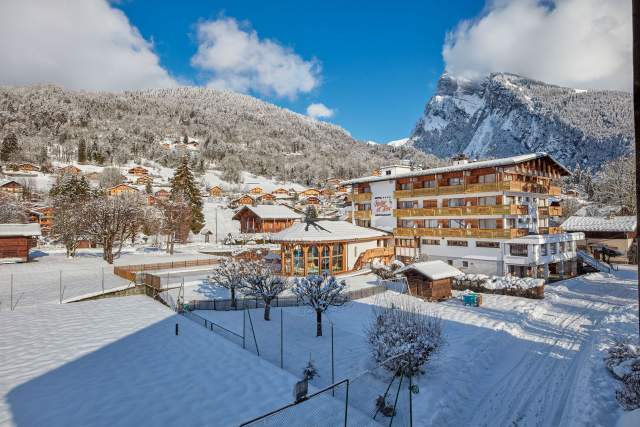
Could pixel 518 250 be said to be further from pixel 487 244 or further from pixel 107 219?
pixel 107 219

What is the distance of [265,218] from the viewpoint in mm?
68125

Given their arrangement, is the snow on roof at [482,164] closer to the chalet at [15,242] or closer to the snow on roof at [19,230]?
the snow on roof at [19,230]

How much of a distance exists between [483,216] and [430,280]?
1239cm

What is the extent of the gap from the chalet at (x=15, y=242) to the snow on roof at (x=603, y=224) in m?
67.4

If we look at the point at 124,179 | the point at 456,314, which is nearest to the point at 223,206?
the point at 124,179

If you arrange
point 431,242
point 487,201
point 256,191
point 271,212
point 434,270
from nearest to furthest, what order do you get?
1. point 434,270
2. point 487,201
3. point 431,242
4. point 271,212
5. point 256,191

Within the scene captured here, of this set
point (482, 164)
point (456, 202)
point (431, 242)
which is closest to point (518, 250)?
point (456, 202)

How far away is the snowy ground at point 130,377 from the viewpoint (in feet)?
34.4

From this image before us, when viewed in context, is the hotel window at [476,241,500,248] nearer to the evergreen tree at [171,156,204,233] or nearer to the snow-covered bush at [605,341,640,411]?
the snow-covered bush at [605,341,640,411]

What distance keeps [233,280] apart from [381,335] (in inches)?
484

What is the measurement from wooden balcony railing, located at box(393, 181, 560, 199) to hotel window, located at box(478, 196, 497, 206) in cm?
106

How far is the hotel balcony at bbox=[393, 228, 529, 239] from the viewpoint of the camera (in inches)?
1262

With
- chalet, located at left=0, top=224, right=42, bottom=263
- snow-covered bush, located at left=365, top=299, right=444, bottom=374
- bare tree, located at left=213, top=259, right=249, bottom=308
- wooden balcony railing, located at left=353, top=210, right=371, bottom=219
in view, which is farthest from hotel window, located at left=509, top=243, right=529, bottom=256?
chalet, located at left=0, top=224, right=42, bottom=263

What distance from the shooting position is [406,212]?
40.8 meters
